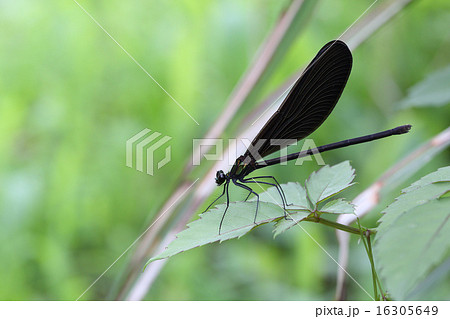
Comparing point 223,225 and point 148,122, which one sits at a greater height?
point 148,122

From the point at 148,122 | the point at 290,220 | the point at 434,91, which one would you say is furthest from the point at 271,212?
the point at 148,122

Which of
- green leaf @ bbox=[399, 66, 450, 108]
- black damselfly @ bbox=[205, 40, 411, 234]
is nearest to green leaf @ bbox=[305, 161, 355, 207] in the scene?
black damselfly @ bbox=[205, 40, 411, 234]

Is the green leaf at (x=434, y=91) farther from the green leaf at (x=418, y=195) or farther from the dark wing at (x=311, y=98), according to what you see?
the green leaf at (x=418, y=195)

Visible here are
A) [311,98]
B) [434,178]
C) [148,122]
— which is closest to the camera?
[434,178]

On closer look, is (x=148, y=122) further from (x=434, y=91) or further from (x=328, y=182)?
(x=328, y=182)

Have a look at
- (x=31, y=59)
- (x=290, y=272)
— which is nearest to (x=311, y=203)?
(x=290, y=272)

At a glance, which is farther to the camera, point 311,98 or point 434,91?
point 434,91

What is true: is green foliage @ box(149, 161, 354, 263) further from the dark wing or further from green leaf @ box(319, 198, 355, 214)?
the dark wing
